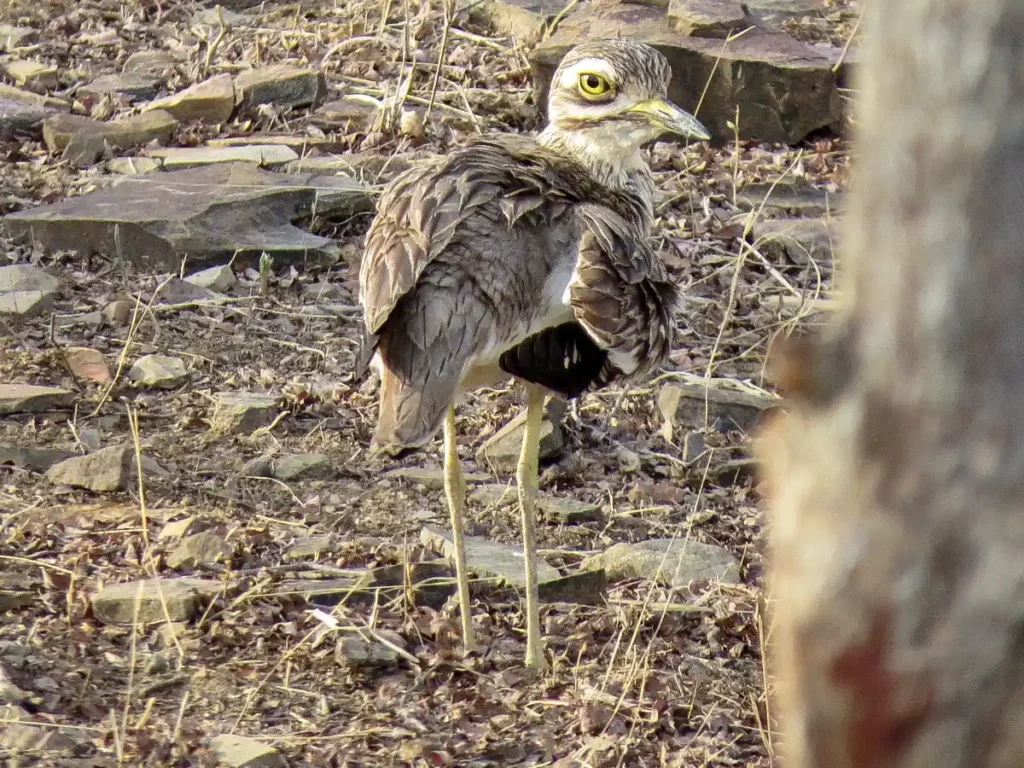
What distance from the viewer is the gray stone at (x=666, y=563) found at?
4.70 metres

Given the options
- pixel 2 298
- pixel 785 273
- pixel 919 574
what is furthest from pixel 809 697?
pixel 785 273

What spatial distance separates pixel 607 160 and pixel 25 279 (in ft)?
8.57

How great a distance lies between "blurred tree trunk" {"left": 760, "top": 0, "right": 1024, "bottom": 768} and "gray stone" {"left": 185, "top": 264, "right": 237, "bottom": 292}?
5163 millimetres

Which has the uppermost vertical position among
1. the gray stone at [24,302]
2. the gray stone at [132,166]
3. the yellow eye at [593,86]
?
the yellow eye at [593,86]

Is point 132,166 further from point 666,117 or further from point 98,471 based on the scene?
point 666,117

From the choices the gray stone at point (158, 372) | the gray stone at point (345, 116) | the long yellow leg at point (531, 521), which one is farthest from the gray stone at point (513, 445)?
the gray stone at point (345, 116)

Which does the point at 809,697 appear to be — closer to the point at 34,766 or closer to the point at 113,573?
the point at 34,766

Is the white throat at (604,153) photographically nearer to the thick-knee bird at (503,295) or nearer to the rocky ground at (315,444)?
the thick-knee bird at (503,295)

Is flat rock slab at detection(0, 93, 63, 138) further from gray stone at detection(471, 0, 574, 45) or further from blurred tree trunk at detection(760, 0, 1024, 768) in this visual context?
blurred tree trunk at detection(760, 0, 1024, 768)

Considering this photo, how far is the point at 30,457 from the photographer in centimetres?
501

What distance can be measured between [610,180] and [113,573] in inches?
75.8

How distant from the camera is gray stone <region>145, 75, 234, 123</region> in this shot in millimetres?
8070

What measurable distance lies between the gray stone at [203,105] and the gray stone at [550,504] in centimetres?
352

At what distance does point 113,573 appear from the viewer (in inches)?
172
